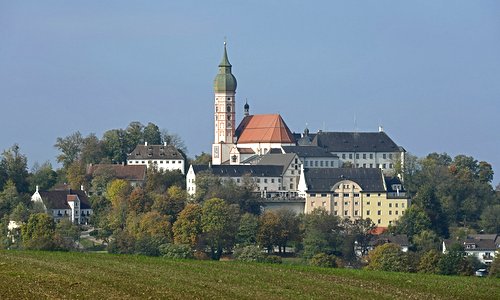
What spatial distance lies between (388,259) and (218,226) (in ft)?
60.0

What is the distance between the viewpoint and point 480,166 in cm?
13200

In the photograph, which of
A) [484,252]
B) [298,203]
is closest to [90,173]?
[298,203]

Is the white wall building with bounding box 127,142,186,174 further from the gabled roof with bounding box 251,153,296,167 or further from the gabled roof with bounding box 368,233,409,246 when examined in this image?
the gabled roof with bounding box 368,233,409,246

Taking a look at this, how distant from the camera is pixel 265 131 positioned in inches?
5458

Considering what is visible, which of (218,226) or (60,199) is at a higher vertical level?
(60,199)

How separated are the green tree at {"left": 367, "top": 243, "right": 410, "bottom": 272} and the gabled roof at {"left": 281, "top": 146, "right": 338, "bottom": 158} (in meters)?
34.1

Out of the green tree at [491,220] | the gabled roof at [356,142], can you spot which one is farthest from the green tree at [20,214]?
the gabled roof at [356,142]

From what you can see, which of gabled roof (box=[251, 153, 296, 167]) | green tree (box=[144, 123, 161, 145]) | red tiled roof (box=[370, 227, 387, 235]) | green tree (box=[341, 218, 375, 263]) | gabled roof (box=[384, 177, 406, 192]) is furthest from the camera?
green tree (box=[144, 123, 161, 145])

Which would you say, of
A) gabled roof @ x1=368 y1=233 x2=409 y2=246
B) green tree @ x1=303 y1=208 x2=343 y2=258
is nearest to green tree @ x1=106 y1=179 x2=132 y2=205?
green tree @ x1=303 y1=208 x2=343 y2=258

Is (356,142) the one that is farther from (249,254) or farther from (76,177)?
(249,254)

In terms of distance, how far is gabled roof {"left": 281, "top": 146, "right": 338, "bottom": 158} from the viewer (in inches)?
5142

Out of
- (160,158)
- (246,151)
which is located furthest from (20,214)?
(246,151)

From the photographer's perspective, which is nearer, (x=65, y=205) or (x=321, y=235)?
(x=321, y=235)

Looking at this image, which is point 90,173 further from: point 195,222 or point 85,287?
point 85,287
